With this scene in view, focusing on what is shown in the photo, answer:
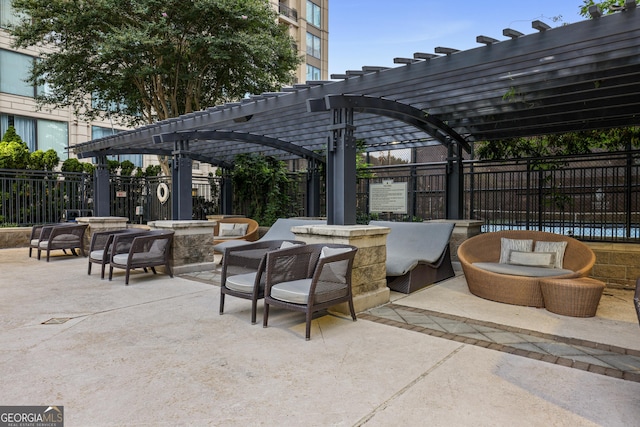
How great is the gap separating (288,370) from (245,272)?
1864 mm

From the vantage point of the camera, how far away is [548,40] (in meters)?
3.82

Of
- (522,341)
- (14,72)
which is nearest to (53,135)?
(14,72)

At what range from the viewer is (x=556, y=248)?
559 centimetres

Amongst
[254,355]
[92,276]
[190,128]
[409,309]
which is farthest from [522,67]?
[92,276]

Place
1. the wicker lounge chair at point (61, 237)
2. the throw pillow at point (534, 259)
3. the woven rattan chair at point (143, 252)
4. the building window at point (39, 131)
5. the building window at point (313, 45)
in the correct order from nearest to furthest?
the throw pillow at point (534, 259) < the woven rattan chair at point (143, 252) < the wicker lounge chair at point (61, 237) < the building window at point (39, 131) < the building window at point (313, 45)

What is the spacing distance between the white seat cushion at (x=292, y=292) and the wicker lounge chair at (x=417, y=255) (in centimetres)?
187

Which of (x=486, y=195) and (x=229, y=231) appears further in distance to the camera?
(x=229, y=231)

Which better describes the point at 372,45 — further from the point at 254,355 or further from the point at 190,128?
the point at 254,355

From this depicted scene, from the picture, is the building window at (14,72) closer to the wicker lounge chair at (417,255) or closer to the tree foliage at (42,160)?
the tree foliage at (42,160)

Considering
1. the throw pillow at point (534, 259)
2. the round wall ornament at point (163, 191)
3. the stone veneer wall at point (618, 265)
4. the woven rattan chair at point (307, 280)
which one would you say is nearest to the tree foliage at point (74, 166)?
the round wall ornament at point (163, 191)

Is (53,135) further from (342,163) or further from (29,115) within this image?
(342,163)

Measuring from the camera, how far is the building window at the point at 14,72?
1528 centimetres

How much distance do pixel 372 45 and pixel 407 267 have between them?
1088 cm

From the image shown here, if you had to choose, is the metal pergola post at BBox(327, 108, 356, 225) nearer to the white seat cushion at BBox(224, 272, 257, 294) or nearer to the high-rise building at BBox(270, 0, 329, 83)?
the white seat cushion at BBox(224, 272, 257, 294)
